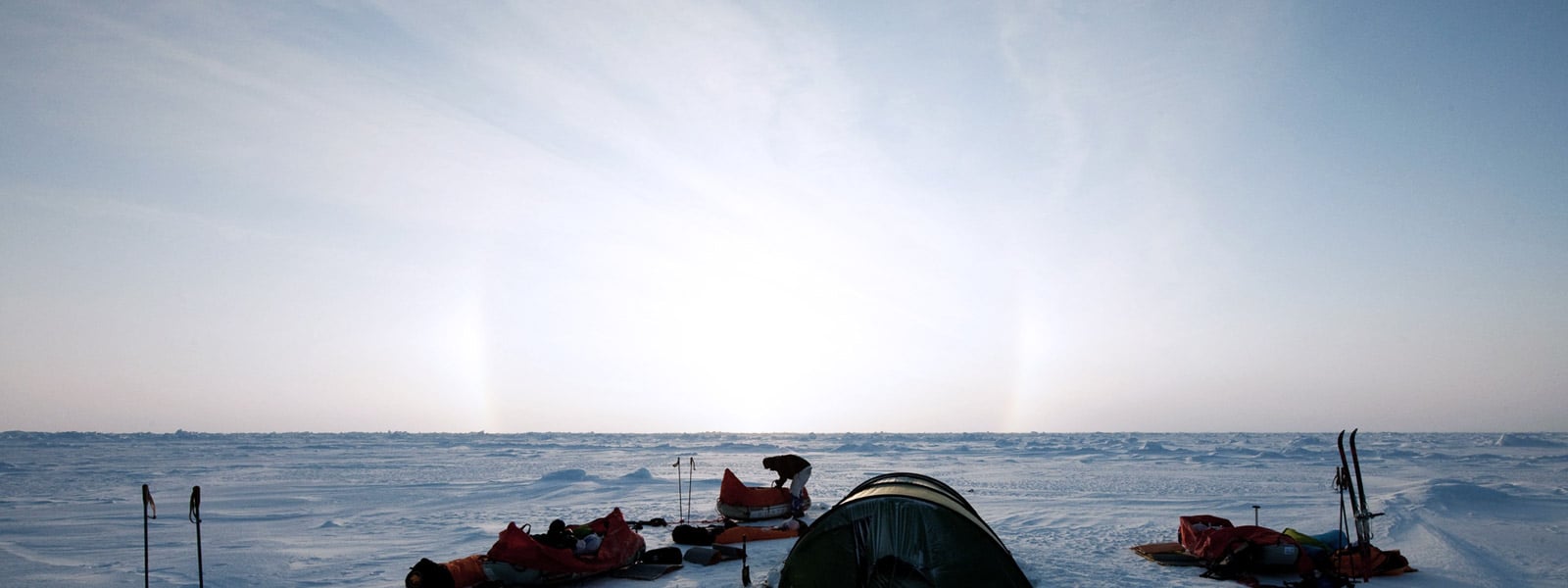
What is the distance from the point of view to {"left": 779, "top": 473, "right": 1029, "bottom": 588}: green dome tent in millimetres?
9711

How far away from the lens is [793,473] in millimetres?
20062

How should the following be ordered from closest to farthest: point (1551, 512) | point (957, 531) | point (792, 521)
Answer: point (957, 531) → point (792, 521) → point (1551, 512)

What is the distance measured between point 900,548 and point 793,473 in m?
10.4

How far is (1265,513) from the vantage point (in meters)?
21.3

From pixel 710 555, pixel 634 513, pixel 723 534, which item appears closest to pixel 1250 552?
pixel 710 555

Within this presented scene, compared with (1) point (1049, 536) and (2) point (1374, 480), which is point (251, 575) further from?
(2) point (1374, 480)

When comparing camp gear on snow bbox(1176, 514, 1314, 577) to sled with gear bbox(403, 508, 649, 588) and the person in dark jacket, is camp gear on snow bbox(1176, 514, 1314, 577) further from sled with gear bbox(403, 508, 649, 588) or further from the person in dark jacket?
sled with gear bbox(403, 508, 649, 588)

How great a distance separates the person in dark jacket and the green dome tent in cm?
924

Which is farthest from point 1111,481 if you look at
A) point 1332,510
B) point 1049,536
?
point 1049,536

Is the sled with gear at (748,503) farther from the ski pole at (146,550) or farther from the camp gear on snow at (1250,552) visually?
the ski pole at (146,550)

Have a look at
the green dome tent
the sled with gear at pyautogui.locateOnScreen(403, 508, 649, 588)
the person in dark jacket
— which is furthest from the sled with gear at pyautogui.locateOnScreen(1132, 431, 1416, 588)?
the sled with gear at pyautogui.locateOnScreen(403, 508, 649, 588)

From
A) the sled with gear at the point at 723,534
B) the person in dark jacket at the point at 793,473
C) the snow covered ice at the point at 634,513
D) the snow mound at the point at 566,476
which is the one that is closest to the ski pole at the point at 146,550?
the snow covered ice at the point at 634,513

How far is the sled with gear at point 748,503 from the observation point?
61.2 feet

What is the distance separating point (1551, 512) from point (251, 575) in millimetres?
30929
